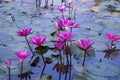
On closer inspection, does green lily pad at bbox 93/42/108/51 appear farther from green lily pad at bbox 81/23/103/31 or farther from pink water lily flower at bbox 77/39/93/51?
pink water lily flower at bbox 77/39/93/51

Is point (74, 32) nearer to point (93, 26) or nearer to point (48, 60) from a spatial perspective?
point (93, 26)

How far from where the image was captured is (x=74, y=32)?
2.40 metres

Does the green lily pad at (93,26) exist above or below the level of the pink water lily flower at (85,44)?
below

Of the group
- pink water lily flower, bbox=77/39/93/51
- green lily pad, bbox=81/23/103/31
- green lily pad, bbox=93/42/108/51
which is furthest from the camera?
green lily pad, bbox=81/23/103/31

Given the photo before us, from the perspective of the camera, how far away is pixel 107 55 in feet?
6.26

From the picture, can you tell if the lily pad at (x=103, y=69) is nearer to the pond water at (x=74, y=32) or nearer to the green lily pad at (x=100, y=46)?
the pond water at (x=74, y=32)

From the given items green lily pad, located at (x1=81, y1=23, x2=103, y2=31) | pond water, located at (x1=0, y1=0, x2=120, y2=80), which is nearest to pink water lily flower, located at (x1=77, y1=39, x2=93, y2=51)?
pond water, located at (x1=0, y1=0, x2=120, y2=80)

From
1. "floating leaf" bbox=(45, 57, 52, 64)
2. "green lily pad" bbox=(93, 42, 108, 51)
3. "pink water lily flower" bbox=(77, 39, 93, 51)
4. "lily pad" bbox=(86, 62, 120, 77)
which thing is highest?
"pink water lily flower" bbox=(77, 39, 93, 51)

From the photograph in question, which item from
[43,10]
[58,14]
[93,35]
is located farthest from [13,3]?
[93,35]

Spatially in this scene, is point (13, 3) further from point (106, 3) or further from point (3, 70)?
point (3, 70)

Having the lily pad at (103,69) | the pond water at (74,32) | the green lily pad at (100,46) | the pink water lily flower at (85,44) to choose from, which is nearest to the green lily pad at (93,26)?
the pond water at (74,32)

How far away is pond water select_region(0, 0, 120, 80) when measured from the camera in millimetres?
1589

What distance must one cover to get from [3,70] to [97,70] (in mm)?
560

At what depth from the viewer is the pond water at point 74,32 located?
159 cm
